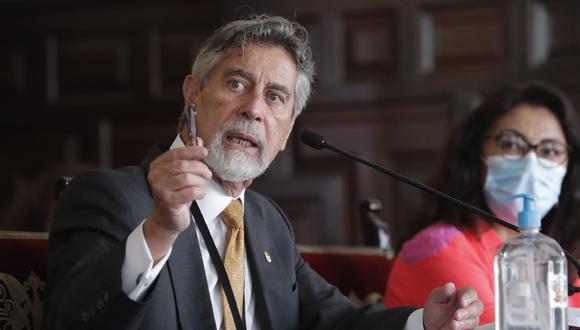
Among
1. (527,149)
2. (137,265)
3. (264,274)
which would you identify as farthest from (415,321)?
(527,149)

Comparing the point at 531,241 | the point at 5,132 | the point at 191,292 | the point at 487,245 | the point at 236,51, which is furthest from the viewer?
the point at 5,132

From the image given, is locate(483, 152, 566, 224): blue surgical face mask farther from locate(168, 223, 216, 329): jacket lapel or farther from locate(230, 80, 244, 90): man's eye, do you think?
locate(168, 223, 216, 329): jacket lapel

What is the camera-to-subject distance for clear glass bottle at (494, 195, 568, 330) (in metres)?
1.39

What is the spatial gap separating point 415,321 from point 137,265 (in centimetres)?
66

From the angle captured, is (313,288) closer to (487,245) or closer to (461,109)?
(487,245)

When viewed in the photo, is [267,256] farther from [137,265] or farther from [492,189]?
[492,189]

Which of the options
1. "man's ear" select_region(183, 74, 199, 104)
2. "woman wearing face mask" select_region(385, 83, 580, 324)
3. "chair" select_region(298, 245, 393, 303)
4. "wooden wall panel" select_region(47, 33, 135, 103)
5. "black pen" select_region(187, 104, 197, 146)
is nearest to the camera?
"black pen" select_region(187, 104, 197, 146)

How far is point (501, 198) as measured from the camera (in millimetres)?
2396

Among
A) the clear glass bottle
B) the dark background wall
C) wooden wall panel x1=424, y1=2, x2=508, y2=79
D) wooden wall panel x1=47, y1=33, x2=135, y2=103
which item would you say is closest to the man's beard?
the clear glass bottle

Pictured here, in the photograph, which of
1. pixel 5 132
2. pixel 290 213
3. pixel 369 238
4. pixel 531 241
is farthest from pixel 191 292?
pixel 5 132

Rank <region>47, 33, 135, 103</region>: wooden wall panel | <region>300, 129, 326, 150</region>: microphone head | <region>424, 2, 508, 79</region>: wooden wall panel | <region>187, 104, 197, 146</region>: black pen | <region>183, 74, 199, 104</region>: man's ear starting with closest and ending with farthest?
1. <region>187, 104, 197, 146</region>: black pen
2. <region>300, 129, 326, 150</region>: microphone head
3. <region>183, 74, 199, 104</region>: man's ear
4. <region>424, 2, 508, 79</region>: wooden wall panel
5. <region>47, 33, 135, 103</region>: wooden wall panel

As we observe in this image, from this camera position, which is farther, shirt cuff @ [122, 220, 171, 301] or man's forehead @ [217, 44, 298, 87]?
man's forehead @ [217, 44, 298, 87]

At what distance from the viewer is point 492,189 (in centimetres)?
242

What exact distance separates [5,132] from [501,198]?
9.65 ft
